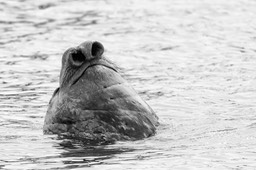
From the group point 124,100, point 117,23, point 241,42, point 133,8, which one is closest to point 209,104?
→ point 124,100

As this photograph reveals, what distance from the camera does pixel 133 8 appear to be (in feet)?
61.0

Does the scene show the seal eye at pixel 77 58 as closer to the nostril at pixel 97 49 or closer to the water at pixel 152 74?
the nostril at pixel 97 49

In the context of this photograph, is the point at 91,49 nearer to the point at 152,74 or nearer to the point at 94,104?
the point at 94,104

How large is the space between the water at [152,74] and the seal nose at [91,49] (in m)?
0.89

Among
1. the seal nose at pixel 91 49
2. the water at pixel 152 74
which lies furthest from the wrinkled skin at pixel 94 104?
the water at pixel 152 74

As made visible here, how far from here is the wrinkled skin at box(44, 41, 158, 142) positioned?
8.66 m

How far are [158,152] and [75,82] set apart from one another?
117 cm

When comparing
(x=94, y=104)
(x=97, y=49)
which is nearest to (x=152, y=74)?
(x=97, y=49)

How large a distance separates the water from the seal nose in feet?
2.92

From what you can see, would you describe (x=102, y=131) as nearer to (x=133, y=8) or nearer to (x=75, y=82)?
(x=75, y=82)

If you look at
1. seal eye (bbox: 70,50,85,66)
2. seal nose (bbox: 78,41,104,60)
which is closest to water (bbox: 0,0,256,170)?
seal eye (bbox: 70,50,85,66)

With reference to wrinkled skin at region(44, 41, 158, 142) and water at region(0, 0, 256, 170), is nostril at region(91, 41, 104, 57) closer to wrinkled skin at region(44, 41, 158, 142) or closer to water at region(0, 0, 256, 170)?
wrinkled skin at region(44, 41, 158, 142)

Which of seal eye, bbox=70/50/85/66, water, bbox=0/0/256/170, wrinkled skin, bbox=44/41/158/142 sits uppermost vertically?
seal eye, bbox=70/50/85/66

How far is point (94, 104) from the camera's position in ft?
28.5
